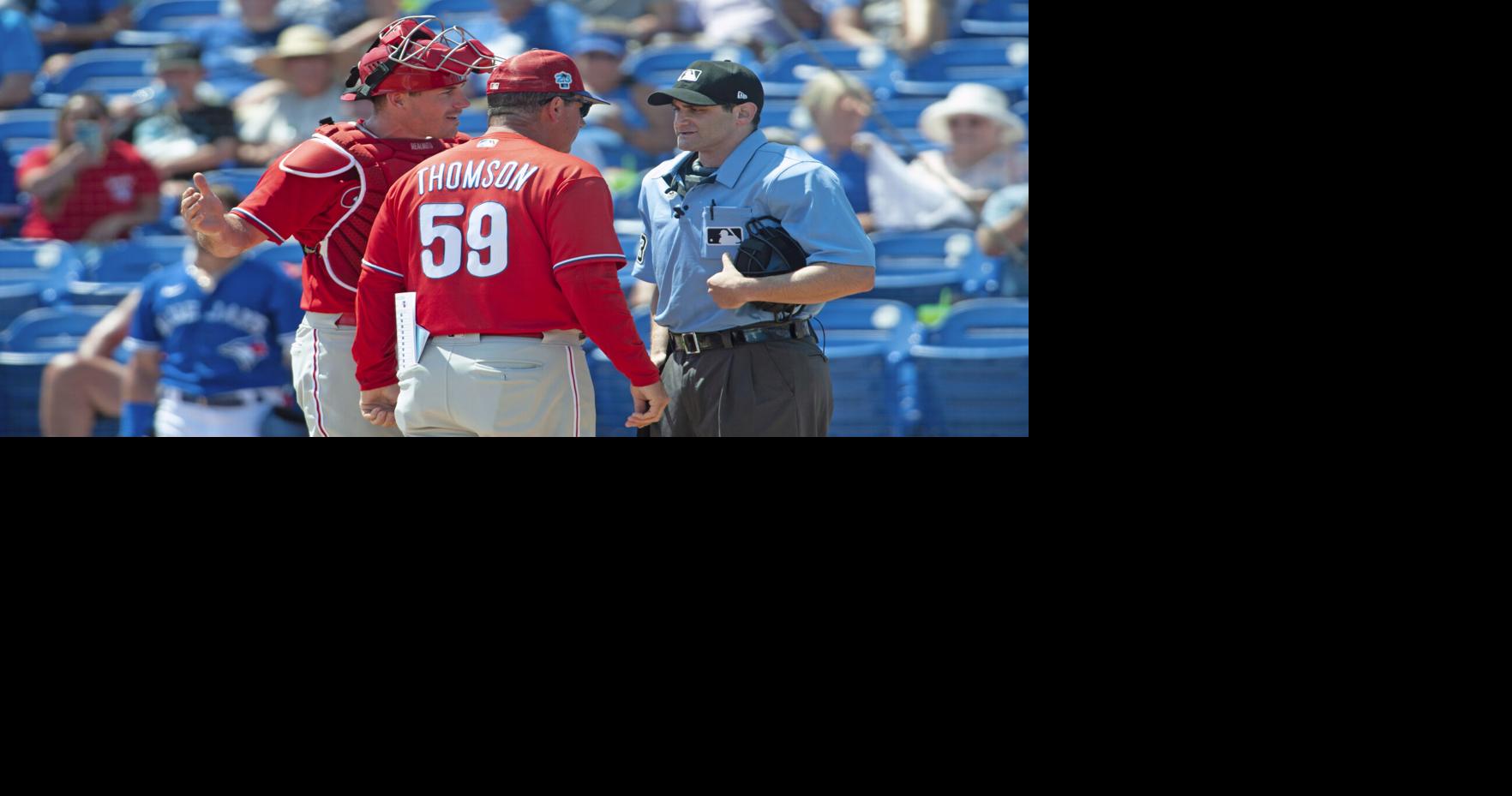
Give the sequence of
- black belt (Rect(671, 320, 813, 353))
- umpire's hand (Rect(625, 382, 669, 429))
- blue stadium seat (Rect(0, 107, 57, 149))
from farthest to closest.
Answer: blue stadium seat (Rect(0, 107, 57, 149))
black belt (Rect(671, 320, 813, 353))
umpire's hand (Rect(625, 382, 669, 429))

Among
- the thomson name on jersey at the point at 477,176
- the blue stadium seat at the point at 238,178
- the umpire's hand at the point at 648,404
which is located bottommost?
the umpire's hand at the point at 648,404

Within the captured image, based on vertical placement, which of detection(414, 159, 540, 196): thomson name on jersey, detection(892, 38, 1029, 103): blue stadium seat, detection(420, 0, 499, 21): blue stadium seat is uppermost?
detection(420, 0, 499, 21): blue stadium seat

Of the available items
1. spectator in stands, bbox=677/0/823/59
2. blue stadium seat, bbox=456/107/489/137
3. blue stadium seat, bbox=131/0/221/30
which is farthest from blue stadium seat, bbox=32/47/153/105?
spectator in stands, bbox=677/0/823/59

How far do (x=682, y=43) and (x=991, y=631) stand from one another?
303cm

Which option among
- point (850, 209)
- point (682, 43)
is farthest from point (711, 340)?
point (682, 43)

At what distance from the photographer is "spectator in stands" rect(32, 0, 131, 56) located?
18.8ft

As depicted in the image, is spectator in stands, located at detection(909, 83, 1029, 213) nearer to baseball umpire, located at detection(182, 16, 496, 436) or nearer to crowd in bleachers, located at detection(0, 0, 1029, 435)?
crowd in bleachers, located at detection(0, 0, 1029, 435)

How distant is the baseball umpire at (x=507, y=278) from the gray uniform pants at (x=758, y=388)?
0.24 meters

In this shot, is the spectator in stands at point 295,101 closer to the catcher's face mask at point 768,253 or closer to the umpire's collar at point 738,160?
the umpire's collar at point 738,160

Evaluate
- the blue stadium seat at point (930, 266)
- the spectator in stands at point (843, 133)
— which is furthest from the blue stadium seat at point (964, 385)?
the spectator in stands at point (843, 133)

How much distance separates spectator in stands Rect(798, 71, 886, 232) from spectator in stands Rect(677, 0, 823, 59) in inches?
11.9

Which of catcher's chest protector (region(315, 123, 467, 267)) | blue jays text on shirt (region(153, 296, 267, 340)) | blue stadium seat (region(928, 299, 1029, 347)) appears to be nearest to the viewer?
catcher's chest protector (region(315, 123, 467, 267))

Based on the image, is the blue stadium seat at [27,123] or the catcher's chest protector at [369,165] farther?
the blue stadium seat at [27,123]

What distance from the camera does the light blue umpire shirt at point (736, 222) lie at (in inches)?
127
